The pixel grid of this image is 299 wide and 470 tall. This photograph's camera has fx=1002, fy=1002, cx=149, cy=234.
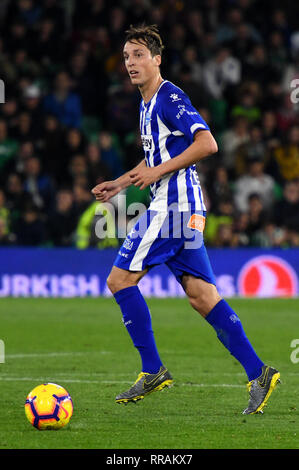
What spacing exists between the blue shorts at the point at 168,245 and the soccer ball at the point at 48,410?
1.04 meters

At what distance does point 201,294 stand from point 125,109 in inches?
480

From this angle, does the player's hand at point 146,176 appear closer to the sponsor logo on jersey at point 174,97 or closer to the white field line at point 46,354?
the sponsor logo on jersey at point 174,97

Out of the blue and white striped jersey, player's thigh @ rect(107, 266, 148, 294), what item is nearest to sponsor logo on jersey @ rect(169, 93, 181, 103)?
the blue and white striped jersey

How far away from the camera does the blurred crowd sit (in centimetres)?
1585

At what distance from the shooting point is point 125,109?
1816cm

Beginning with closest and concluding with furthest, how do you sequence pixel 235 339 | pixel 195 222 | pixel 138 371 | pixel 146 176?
1. pixel 146 176
2. pixel 235 339
3. pixel 195 222
4. pixel 138 371

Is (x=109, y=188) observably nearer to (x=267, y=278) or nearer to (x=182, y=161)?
(x=182, y=161)

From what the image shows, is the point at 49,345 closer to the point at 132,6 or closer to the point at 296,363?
the point at 296,363

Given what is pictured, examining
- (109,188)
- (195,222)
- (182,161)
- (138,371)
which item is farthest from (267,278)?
(182,161)

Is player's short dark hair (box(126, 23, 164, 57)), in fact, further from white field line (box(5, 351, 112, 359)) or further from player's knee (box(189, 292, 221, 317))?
white field line (box(5, 351, 112, 359))

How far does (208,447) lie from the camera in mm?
5082

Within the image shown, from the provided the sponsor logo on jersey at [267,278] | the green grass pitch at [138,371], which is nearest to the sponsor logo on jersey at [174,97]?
the green grass pitch at [138,371]

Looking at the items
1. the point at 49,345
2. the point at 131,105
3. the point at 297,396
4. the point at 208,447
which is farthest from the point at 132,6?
the point at 208,447

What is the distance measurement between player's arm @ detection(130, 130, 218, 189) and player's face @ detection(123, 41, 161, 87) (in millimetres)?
644
